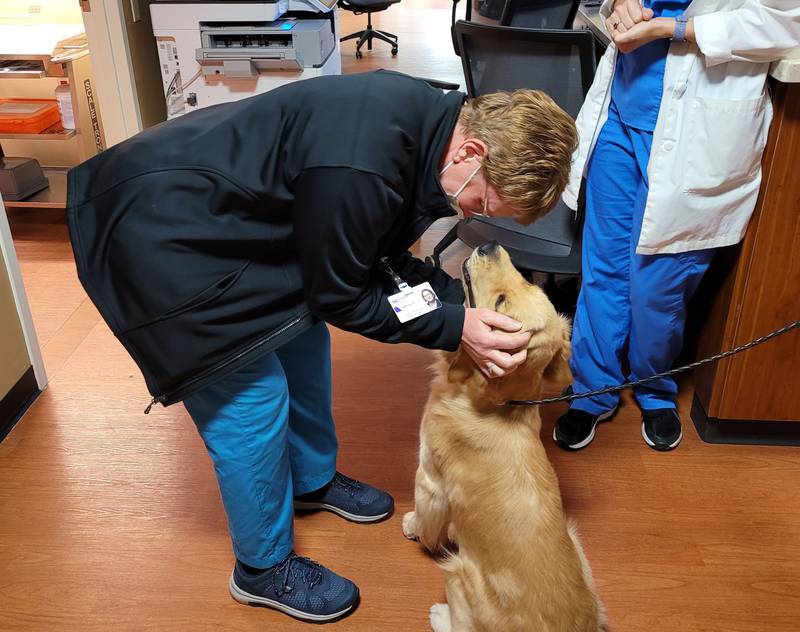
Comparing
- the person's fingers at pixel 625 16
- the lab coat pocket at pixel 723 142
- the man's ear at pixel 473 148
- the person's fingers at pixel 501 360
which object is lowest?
the person's fingers at pixel 501 360

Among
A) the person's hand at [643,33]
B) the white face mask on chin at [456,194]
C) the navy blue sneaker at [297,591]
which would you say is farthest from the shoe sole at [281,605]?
the person's hand at [643,33]

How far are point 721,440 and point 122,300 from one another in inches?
72.9

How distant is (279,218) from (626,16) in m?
1.10

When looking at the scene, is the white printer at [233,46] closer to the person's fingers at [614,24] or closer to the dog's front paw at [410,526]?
the person's fingers at [614,24]

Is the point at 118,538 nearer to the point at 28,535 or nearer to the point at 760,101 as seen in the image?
the point at 28,535

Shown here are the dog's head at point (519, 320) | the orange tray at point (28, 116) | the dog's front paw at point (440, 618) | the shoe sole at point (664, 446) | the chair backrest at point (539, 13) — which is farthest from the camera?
the orange tray at point (28, 116)

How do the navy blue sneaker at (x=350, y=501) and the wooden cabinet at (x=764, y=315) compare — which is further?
the navy blue sneaker at (x=350, y=501)

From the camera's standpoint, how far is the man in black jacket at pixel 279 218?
51.8 inches

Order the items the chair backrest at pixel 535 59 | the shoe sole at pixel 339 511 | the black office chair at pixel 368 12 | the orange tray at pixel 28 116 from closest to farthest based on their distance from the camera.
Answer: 1. the shoe sole at pixel 339 511
2. the chair backrest at pixel 535 59
3. the orange tray at pixel 28 116
4. the black office chair at pixel 368 12

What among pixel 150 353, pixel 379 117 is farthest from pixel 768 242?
pixel 150 353

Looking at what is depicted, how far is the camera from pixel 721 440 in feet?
7.88

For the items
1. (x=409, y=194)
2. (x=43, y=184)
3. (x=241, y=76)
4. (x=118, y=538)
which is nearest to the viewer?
(x=409, y=194)

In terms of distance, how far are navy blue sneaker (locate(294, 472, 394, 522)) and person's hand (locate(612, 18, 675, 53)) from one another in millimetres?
1352

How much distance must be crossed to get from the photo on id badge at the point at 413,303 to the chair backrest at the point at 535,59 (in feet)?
3.58
